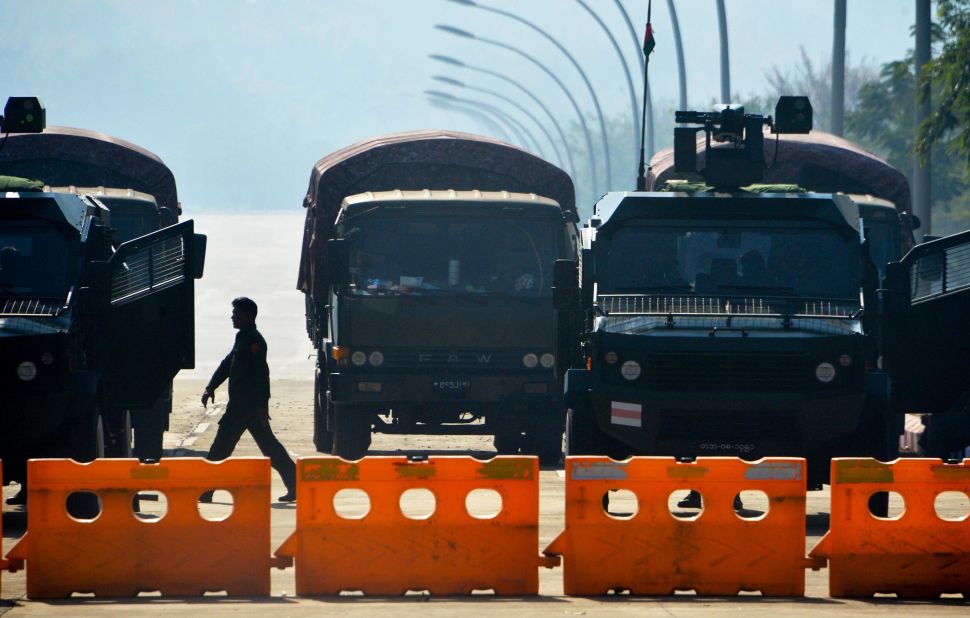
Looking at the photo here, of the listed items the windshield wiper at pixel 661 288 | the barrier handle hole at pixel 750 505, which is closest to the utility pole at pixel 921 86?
the barrier handle hole at pixel 750 505

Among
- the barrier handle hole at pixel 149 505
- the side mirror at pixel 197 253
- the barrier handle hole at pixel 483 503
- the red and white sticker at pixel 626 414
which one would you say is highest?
the side mirror at pixel 197 253

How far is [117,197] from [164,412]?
2246mm

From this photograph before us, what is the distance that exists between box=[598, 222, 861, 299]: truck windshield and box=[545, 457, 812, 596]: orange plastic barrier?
11.7 ft

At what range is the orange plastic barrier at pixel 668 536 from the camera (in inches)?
421

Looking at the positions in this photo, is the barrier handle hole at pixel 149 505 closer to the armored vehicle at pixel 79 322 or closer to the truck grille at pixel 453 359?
the armored vehicle at pixel 79 322

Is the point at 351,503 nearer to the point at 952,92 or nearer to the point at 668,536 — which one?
the point at 668,536

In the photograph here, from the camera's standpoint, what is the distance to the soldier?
49.4 feet

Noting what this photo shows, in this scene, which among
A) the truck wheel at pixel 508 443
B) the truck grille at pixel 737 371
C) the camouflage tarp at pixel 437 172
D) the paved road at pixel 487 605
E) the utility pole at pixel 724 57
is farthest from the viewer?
the utility pole at pixel 724 57

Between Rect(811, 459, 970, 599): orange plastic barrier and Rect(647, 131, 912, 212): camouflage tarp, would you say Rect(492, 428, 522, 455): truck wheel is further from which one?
Rect(811, 459, 970, 599): orange plastic barrier

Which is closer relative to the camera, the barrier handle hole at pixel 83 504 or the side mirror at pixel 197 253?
the barrier handle hole at pixel 83 504

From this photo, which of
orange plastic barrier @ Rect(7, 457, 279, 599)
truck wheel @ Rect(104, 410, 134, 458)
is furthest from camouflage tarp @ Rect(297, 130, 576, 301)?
orange plastic barrier @ Rect(7, 457, 279, 599)

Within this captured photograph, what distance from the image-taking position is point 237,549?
34.9 feet

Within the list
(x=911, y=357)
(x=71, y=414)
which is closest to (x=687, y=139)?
(x=911, y=357)

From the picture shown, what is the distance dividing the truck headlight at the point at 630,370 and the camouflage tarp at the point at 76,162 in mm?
8510
